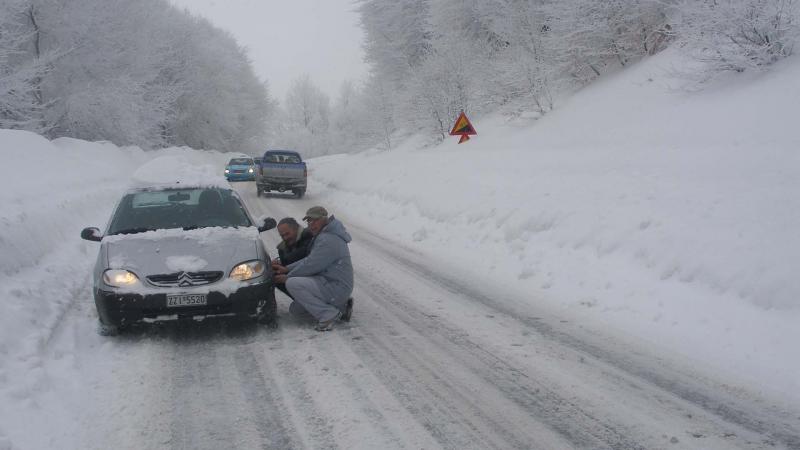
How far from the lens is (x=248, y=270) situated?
5.97 metres

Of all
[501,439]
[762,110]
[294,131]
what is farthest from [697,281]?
[294,131]

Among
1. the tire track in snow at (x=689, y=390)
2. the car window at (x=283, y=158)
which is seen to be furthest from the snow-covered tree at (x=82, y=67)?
the tire track in snow at (x=689, y=390)

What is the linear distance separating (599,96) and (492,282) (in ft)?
35.3

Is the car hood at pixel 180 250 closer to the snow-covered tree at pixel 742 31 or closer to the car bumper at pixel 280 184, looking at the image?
the snow-covered tree at pixel 742 31

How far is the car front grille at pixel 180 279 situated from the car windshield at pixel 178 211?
1049 mm

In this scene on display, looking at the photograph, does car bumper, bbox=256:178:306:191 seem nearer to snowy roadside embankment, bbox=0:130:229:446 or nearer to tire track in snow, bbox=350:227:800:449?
snowy roadside embankment, bbox=0:130:229:446

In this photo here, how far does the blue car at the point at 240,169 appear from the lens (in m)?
35.0

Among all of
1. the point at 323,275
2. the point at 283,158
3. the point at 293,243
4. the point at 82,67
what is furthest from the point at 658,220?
the point at 82,67

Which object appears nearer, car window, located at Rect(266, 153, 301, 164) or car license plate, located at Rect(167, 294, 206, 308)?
car license plate, located at Rect(167, 294, 206, 308)

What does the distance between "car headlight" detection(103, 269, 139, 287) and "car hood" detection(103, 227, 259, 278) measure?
45 millimetres

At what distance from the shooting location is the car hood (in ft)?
18.7

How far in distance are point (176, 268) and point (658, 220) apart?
20.7ft

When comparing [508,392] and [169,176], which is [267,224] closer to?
[169,176]

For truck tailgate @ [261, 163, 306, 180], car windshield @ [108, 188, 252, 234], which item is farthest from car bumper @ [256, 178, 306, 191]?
car windshield @ [108, 188, 252, 234]
